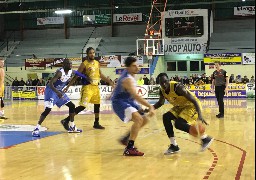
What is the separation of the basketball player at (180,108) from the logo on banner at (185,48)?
2519cm

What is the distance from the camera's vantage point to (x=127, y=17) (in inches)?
1454

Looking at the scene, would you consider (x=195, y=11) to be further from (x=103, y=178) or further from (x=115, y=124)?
(x=103, y=178)

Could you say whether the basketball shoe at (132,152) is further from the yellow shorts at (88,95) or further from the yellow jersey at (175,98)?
the yellow shorts at (88,95)

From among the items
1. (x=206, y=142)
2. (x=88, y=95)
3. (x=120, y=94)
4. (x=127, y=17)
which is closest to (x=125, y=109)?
(x=120, y=94)

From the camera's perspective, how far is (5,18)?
131ft

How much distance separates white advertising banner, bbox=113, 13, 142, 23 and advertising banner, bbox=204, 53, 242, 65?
9.51 meters

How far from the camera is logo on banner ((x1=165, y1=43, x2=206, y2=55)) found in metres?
31.3

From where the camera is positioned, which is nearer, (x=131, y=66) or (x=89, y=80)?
(x=131, y=66)

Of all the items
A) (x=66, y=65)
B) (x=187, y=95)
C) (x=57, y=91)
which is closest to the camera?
(x=187, y=95)

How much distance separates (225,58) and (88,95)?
21.1 m

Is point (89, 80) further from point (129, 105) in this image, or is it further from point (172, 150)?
point (172, 150)

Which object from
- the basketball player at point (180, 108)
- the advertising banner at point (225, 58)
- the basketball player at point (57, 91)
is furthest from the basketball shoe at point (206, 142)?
the advertising banner at point (225, 58)

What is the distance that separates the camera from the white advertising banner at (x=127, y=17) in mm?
36534

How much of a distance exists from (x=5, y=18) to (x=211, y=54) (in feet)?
69.3
